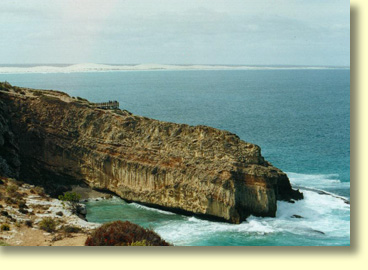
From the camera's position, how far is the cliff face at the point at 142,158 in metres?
30.6

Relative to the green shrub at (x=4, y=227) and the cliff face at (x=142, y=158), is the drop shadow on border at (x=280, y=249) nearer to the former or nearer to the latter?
the green shrub at (x=4, y=227)

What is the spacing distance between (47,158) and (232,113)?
1363 inches

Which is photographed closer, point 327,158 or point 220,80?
point 327,158

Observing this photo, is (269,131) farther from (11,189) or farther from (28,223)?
(28,223)

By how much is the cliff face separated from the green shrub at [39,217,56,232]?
11354mm

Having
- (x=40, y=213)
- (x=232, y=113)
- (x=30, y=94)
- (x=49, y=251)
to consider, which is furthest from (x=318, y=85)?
(x=49, y=251)

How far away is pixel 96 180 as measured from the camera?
37094 millimetres

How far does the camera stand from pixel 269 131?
2148 inches

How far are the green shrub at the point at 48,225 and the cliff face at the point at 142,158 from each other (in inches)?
447

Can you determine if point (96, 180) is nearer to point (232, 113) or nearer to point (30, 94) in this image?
point (30, 94)

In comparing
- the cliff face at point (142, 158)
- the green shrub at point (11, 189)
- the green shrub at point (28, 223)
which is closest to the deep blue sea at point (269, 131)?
the cliff face at point (142, 158)

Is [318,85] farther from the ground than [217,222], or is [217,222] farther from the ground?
[318,85]

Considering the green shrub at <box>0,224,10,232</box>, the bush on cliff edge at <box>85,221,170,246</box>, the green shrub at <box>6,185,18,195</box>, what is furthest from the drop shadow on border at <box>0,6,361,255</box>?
the green shrub at <box>6,185,18,195</box>

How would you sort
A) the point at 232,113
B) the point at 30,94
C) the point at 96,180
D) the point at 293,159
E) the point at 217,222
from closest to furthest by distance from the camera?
the point at 217,222 < the point at 96,180 < the point at 30,94 < the point at 293,159 < the point at 232,113
